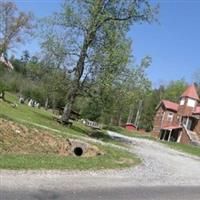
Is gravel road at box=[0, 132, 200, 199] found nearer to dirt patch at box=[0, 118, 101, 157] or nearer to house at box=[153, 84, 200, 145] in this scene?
dirt patch at box=[0, 118, 101, 157]

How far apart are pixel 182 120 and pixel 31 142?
51542 mm

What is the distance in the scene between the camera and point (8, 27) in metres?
72.4

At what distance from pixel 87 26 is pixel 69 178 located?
25.2 m

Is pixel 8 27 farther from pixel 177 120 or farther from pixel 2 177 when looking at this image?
pixel 2 177

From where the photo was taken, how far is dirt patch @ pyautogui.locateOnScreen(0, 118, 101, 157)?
74.9 feet

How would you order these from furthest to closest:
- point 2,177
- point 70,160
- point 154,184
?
point 70,160 → point 154,184 → point 2,177

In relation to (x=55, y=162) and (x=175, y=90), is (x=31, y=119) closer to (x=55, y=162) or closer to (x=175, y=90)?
(x=55, y=162)

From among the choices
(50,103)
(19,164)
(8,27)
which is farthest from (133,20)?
(50,103)

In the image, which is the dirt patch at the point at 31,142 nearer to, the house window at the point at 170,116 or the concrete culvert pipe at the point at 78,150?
the concrete culvert pipe at the point at 78,150

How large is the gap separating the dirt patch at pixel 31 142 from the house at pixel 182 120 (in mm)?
41422

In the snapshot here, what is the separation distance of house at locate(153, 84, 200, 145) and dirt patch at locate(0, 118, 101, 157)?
1631 inches

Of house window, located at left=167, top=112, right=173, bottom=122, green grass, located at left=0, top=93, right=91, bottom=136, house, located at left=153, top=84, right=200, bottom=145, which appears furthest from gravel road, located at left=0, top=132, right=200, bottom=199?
house window, located at left=167, top=112, right=173, bottom=122

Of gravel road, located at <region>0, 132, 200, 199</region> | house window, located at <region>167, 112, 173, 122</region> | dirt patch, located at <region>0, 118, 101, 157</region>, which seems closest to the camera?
gravel road, located at <region>0, 132, 200, 199</region>

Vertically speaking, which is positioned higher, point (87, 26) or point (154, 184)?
point (87, 26)
